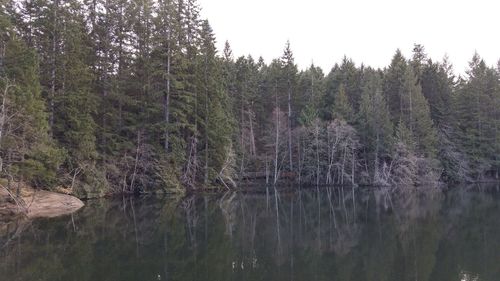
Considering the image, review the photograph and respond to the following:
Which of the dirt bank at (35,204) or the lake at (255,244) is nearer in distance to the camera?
the lake at (255,244)

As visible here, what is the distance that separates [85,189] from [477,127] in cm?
4645

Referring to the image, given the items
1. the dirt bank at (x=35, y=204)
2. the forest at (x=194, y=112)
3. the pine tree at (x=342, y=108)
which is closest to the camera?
the dirt bank at (x=35, y=204)

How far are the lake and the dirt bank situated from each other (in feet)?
4.00

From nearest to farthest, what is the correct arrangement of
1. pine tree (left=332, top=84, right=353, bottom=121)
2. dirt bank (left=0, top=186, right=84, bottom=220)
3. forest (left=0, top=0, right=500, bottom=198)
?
dirt bank (left=0, top=186, right=84, bottom=220) → forest (left=0, top=0, right=500, bottom=198) → pine tree (left=332, top=84, right=353, bottom=121)

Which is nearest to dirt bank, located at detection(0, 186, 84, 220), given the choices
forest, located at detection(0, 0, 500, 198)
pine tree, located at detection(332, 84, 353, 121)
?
forest, located at detection(0, 0, 500, 198)

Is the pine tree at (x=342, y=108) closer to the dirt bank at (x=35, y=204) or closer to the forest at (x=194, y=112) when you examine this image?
the forest at (x=194, y=112)

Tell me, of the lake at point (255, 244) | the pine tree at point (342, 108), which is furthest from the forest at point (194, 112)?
the lake at point (255, 244)

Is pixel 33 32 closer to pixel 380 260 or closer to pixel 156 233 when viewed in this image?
pixel 156 233

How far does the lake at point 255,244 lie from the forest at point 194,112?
6.00 metres

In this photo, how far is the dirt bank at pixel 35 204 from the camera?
2319 cm

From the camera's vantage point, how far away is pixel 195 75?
41188 millimetres

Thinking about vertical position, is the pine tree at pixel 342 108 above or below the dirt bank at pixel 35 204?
above

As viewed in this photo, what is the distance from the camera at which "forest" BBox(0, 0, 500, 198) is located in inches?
1185

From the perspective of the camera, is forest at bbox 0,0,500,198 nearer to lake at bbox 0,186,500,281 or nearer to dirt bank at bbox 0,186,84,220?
dirt bank at bbox 0,186,84,220
